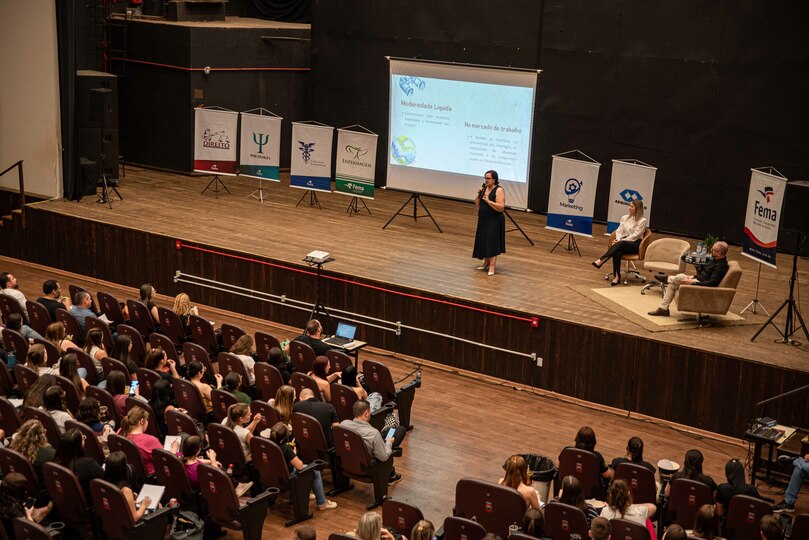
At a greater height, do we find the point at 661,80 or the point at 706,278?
the point at 661,80

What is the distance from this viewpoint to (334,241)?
1438 cm

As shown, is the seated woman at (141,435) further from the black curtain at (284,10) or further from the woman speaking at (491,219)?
the black curtain at (284,10)

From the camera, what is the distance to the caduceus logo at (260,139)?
16453 mm

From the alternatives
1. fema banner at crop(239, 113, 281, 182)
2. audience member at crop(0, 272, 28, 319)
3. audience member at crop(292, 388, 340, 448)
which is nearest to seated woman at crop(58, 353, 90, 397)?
audience member at crop(292, 388, 340, 448)

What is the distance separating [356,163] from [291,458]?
314 inches

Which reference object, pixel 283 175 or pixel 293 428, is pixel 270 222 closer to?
pixel 283 175

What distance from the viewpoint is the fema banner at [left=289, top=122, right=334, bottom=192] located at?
15820 mm

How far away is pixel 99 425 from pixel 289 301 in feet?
16.9

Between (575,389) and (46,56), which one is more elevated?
(46,56)

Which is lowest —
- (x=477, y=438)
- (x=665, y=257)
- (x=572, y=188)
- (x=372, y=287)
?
(x=477, y=438)

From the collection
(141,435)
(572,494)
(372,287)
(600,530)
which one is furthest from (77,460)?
(372,287)

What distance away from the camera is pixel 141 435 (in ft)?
26.2

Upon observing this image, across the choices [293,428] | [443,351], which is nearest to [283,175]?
[443,351]

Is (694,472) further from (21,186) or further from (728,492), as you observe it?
(21,186)
